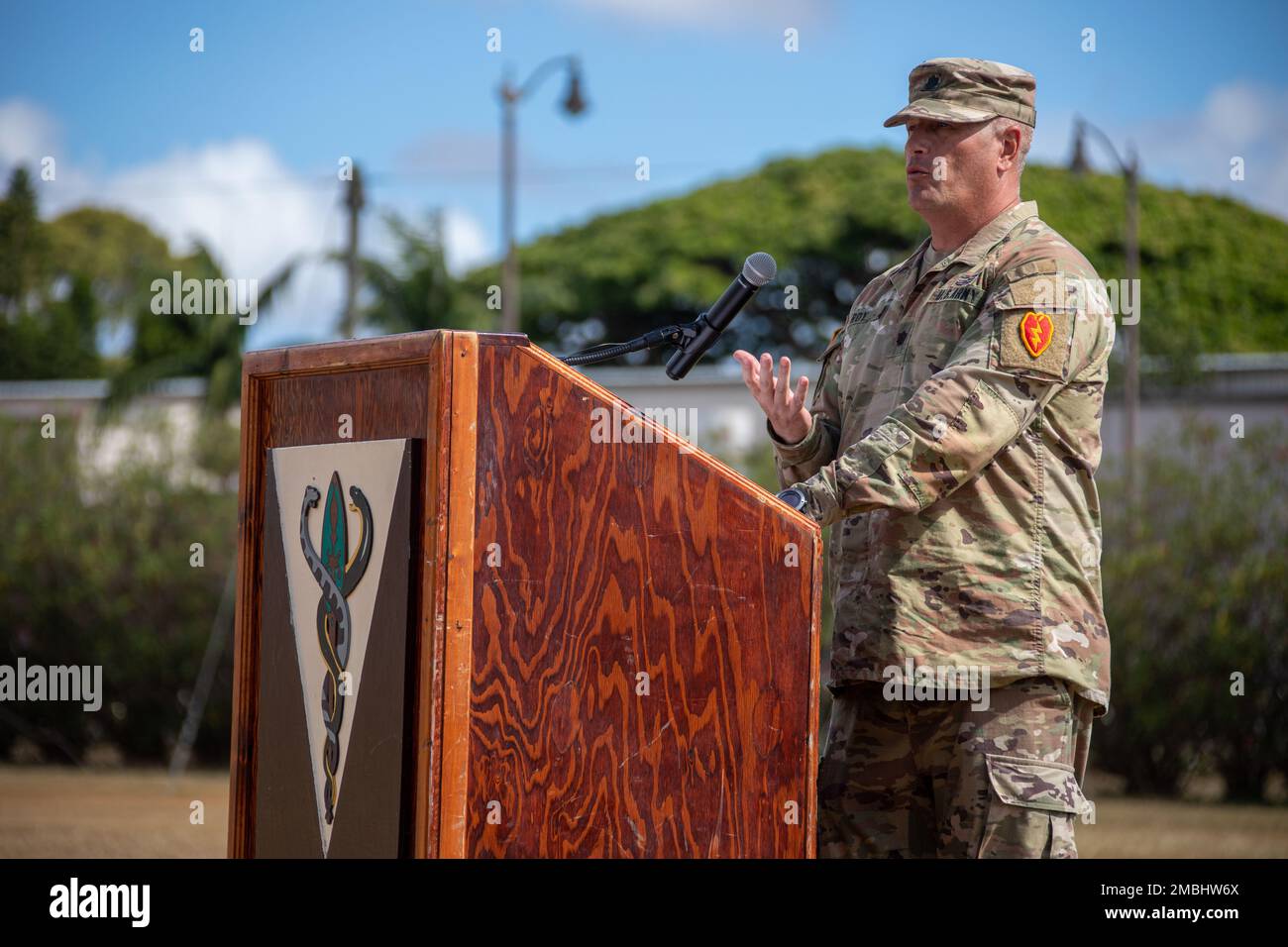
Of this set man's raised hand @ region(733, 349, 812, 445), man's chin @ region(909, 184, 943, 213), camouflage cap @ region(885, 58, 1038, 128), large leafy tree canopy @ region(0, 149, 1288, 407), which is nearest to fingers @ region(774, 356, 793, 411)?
man's raised hand @ region(733, 349, 812, 445)

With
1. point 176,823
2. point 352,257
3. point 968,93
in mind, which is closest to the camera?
point 968,93

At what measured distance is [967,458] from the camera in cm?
294

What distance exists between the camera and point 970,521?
10.3 ft

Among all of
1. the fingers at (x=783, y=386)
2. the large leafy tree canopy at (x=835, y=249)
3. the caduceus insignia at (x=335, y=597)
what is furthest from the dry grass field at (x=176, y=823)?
the large leafy tree canopy at (x=835, y=249)

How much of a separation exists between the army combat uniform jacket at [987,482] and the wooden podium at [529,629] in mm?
303

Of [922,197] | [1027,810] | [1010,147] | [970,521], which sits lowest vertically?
[1027,810]

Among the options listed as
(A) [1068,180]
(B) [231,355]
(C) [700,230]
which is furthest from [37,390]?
(A) [1068,180]

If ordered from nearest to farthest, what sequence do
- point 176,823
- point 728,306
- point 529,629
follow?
point 529,629, point 728,306, point 176,823

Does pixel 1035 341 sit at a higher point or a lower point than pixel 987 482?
higher

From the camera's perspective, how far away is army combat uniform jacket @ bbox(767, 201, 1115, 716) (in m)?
2.94

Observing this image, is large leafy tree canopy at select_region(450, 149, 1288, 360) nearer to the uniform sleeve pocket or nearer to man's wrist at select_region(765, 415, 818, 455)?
man's wrist at select_region(765, 415, 818, 455)

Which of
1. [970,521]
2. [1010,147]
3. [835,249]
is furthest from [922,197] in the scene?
[835,249]

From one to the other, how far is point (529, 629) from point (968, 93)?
1.44 m

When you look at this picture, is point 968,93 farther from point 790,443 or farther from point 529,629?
point 529,629
